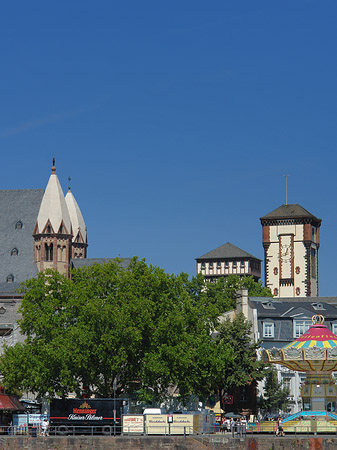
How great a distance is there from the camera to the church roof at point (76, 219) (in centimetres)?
16975

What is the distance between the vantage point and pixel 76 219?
558 ft

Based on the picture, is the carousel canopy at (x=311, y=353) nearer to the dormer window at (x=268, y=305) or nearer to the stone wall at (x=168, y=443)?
the stone wall at (x=168, y=443)

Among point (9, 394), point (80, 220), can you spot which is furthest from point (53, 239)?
point (9, 394)

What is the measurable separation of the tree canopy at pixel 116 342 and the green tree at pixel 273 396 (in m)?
6.44

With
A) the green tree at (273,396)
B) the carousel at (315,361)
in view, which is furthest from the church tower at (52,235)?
the carousel at (315,361)

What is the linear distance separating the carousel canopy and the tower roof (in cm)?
6467

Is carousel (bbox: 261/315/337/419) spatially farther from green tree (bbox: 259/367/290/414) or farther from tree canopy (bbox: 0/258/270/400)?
green tree (bbox: 259/367/290/414)

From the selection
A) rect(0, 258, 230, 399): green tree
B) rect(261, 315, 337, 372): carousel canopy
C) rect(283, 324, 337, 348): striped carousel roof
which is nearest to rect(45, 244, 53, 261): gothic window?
rect(0, 258, 230, 399): green tree

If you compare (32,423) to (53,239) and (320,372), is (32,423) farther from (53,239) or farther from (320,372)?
(53,239)

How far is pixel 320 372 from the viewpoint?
7875cm

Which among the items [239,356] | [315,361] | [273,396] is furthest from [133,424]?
[273,396]

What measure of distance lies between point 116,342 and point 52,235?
51603 mm

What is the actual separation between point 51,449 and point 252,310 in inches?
1737

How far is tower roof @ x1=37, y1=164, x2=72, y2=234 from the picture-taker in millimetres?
139625
